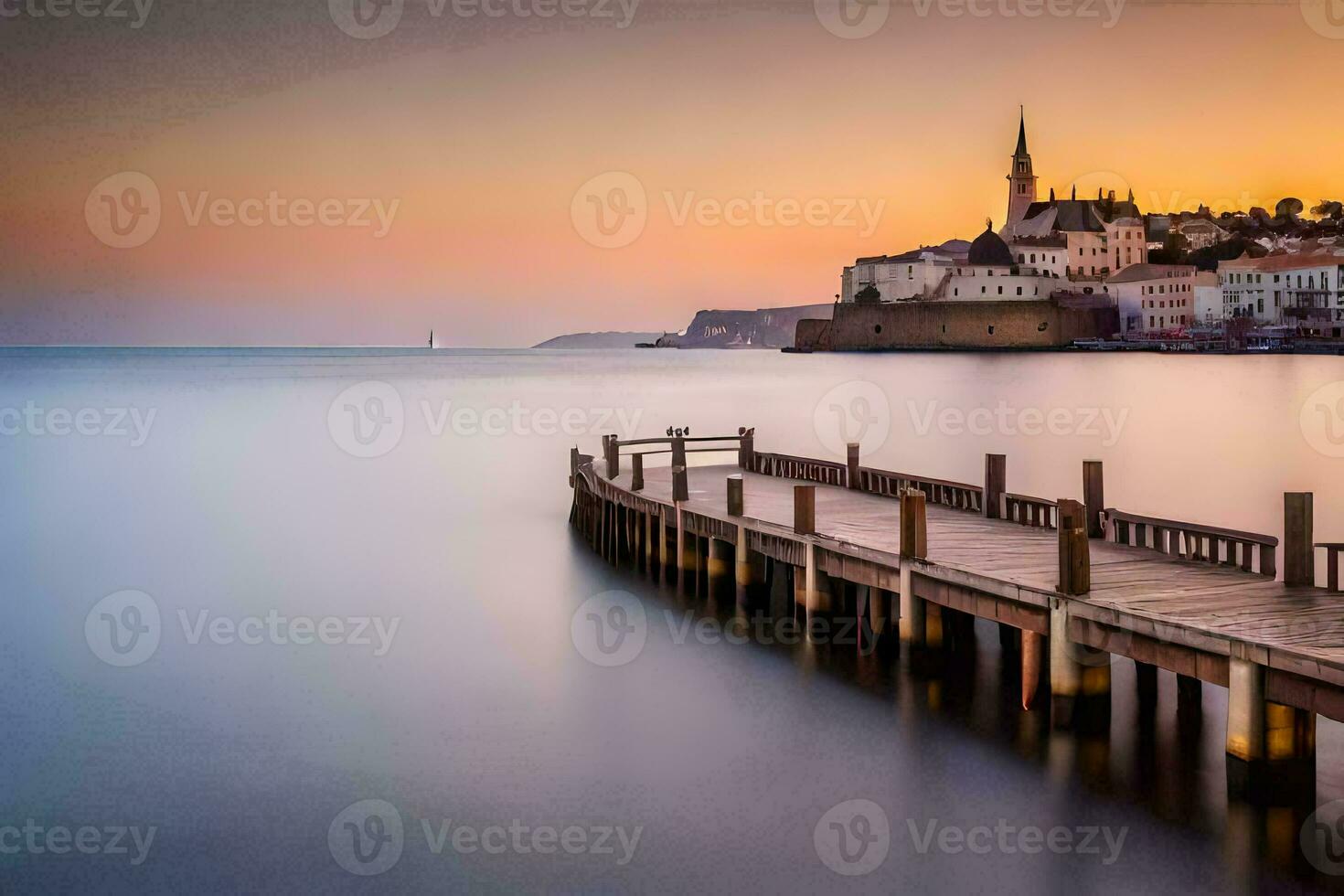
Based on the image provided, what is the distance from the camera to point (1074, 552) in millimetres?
9539

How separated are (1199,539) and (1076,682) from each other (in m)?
2.57

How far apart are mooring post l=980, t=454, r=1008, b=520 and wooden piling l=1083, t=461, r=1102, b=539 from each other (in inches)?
61.8

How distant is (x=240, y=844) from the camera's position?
9344 millimetres

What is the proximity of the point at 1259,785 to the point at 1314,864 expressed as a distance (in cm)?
59

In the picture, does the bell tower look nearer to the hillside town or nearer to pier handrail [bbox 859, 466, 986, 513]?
the hillside town

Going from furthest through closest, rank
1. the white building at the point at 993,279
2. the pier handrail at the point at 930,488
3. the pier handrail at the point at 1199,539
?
1. the white building at the point at 993,279
2. the pier handrail at the point at 930,488
3. the pier handrail at the point at 1199,539

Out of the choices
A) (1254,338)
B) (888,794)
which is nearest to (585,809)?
(888,794)

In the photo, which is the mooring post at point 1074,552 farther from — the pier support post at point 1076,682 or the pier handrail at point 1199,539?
the pier handrail at point 1199,539

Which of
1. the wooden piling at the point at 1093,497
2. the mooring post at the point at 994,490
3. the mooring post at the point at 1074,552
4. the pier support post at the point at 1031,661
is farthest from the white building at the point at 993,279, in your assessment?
the mooring post at the point at 1074,552

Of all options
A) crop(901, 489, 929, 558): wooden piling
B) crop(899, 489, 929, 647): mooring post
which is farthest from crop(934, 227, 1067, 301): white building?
crop(901, 489, 929, 558): wooden piling

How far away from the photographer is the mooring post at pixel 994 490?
14242 millimetres

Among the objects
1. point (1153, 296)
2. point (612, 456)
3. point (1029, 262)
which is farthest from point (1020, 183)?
point (612, 456)

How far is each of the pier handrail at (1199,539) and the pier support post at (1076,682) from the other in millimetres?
1717

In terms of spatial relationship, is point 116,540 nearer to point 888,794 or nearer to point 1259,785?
point 888,794
